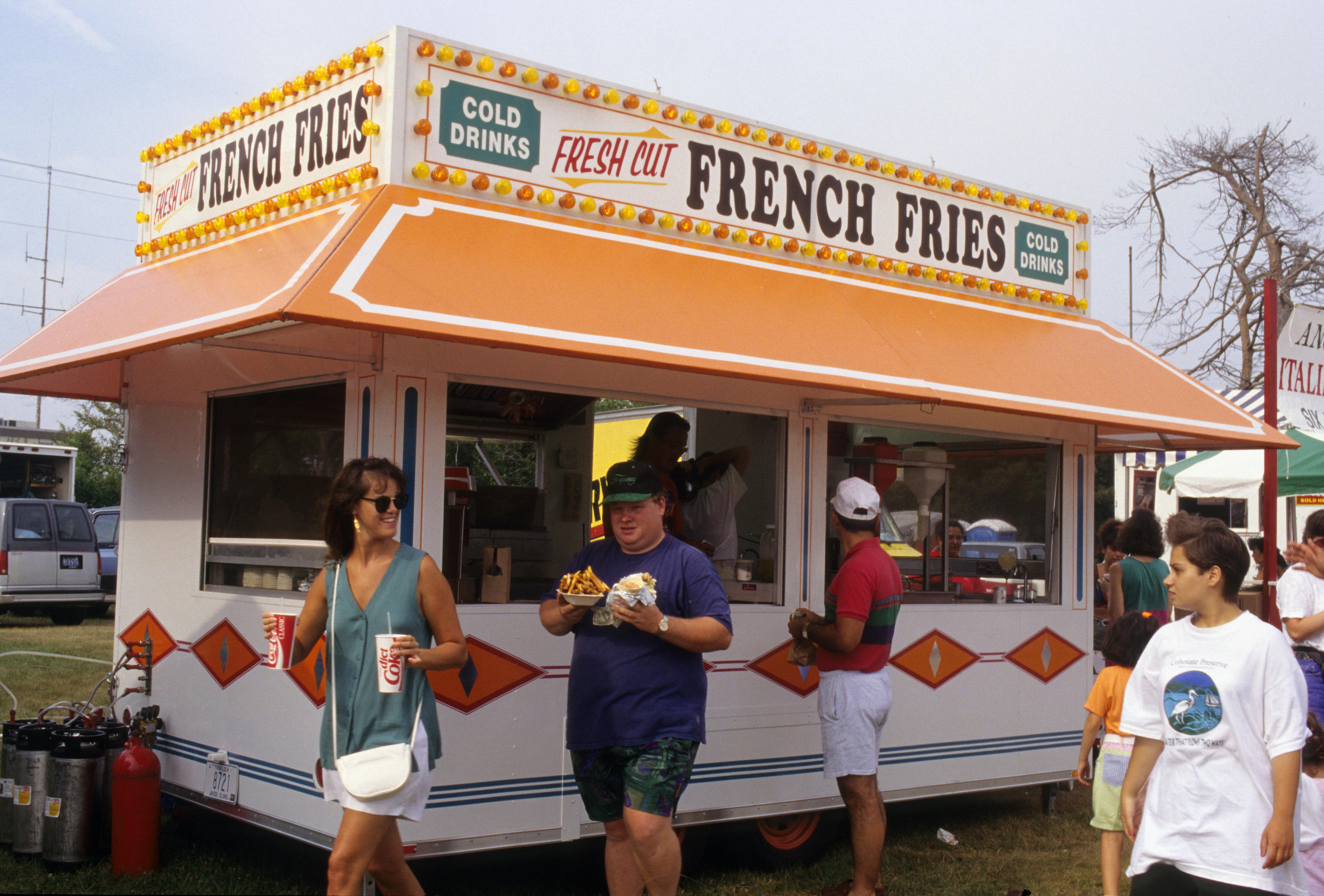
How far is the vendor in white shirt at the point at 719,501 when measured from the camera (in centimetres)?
621

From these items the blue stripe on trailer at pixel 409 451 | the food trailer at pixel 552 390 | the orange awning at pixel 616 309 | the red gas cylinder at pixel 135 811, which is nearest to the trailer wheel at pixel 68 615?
the food trailer at pixel 552 390

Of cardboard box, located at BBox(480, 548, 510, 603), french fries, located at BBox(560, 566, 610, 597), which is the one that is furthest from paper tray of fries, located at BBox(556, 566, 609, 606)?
cardboard box, located at BBox(480, 548, 510, 603)

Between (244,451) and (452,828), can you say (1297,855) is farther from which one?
(244,451)

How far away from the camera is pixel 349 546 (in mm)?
3912

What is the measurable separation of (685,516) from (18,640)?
11451 millimetres

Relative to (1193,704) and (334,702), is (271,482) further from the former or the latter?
(1193,704)

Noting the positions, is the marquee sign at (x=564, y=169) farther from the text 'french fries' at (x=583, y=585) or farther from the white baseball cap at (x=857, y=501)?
the text 'french fries' at (x=583, y=585)

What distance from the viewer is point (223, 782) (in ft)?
17.3

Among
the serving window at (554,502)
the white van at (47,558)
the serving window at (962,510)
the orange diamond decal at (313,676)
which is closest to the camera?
the orange diamond decal at (313,676)

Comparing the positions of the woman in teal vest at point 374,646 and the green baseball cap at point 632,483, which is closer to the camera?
the woman in teal vest at point 374,646

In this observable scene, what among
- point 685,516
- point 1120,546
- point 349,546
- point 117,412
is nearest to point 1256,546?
point 1120,546

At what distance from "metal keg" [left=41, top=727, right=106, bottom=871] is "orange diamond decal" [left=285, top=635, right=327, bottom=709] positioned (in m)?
1.13

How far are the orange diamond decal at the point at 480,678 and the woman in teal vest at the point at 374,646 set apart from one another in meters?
0.99

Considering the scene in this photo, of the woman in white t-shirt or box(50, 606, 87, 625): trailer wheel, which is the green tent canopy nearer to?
the woman in white t-shirt
